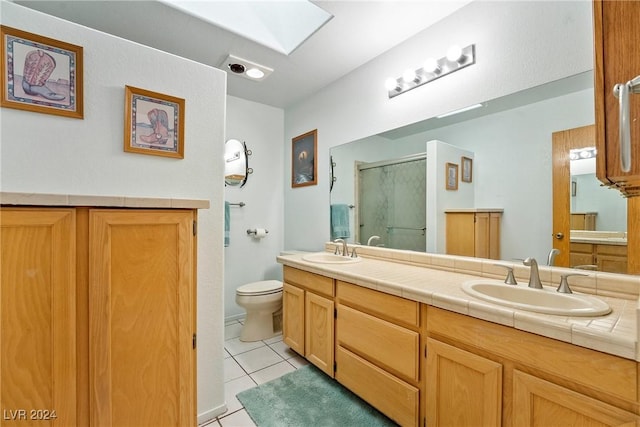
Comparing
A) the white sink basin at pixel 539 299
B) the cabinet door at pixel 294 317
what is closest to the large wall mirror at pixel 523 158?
the white sink basin at pixel 539 299

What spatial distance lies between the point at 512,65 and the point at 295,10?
58.4 inches

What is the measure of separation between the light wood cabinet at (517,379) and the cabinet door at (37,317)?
4.56ft

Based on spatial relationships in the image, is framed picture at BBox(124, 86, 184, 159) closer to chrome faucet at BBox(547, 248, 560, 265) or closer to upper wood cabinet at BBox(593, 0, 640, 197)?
upper wood cabinet at BBox(593, 0, 640, 197)

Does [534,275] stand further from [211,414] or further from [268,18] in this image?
[268,18]

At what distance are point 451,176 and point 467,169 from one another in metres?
0.11

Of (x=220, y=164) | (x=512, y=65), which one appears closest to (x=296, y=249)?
(x=220, y=164)

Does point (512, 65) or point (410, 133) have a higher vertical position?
point (512, 65)

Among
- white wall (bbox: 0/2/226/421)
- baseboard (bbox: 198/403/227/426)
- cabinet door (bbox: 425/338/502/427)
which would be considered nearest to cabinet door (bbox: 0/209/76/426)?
white wall (bbox: 0/2/226/421)

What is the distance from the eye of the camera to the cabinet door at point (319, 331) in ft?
5.83

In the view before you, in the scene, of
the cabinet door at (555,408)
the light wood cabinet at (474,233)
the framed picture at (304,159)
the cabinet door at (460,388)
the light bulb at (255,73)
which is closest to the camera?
the cabinet door at (555,408)

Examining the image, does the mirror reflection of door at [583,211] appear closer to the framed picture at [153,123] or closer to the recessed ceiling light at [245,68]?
the framed picture at [153,123]

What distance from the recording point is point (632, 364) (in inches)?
30.1

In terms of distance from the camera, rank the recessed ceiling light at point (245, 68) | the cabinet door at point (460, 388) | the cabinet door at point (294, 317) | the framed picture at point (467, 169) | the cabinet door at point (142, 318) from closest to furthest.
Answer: the cabinet door at point (142, 318)
the cabinet door at point (460, 388)
the framed picture at point (467, 169)
the cabinet door at point (294, 317)
the recessed ceiling light at point (245, 68)

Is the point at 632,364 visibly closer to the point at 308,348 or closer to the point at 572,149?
the point at 572,149
